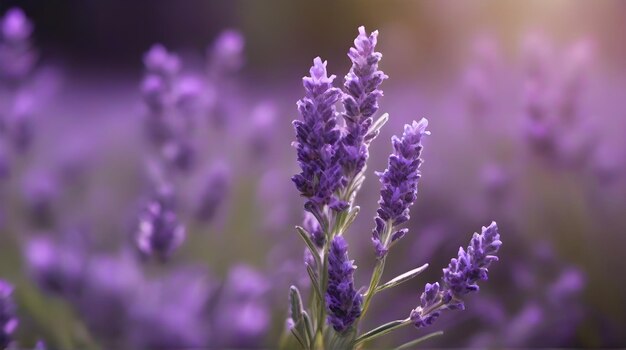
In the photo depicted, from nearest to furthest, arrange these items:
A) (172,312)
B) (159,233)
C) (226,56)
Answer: (159,233) < (172,312) < (226,56)

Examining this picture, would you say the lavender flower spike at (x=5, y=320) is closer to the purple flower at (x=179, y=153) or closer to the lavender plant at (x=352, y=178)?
the lavender plant at (x=352, y=178)

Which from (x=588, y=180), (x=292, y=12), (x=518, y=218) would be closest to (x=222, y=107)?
(x=292, y=12)

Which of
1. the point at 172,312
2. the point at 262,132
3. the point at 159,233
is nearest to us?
the point at 159,233

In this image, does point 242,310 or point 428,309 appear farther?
point 242,310

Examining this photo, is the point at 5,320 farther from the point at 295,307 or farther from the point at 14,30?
the point at 14,30

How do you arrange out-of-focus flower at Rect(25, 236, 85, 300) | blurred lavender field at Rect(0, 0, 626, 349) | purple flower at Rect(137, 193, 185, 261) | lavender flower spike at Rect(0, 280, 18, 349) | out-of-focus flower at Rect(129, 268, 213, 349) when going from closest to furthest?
lavender flower spike at Rect(0, 280, 18, 349) → purple flower at Rect(137, 193, 185, 261) → out-of-focus flower at Rect(129, 268, 213, 349) → out-of-focus flower at Rect(25, 236, 85, 300) → blurred lavender field at Rect(0, 0, 626, 349)

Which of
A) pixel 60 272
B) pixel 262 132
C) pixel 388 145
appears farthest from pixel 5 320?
pixel 388 145

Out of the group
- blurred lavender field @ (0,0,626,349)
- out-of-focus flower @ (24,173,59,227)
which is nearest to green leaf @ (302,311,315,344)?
blurred lavender field @ (0,0,626,349)

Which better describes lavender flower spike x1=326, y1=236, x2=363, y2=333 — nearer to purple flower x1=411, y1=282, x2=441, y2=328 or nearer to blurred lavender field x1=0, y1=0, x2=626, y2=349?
purple flower x1=411, y1=282, x2=441, y2=328
